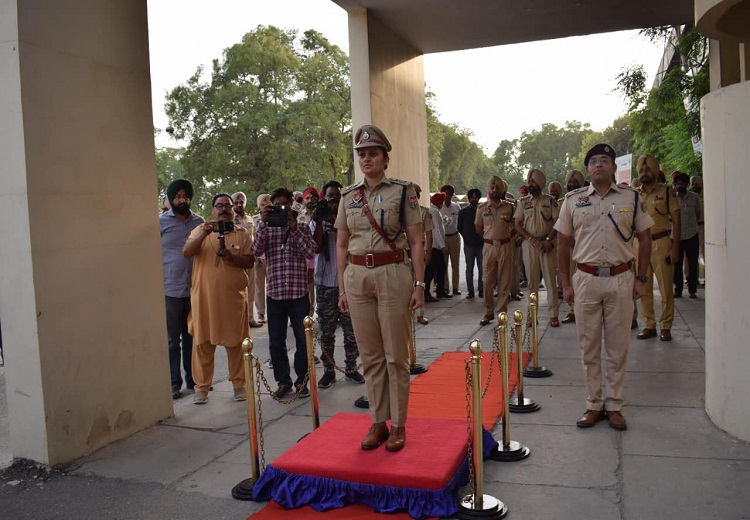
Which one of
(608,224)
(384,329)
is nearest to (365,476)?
(384,329)

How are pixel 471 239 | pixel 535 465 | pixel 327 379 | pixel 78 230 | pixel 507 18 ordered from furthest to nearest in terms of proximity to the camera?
pixel 471 239
pixel 507 18
pixel 327 379
pixel 78 230
pixel 535 465

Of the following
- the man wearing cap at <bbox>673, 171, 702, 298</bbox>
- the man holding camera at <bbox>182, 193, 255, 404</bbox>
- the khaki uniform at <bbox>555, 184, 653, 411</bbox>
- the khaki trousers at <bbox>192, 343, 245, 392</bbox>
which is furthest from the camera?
the man wearing cap at <bbox>673, 171, 702, 298</bbox>

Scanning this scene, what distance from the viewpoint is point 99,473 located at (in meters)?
5.12

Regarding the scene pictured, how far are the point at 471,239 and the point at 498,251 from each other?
11.6 ft

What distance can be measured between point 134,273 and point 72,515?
2.19 meters

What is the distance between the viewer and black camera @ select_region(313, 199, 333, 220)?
725 cm

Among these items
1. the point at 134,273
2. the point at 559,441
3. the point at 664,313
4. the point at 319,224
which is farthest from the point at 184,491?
the point at 664,313

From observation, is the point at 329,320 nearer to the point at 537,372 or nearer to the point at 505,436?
the point at 537,372

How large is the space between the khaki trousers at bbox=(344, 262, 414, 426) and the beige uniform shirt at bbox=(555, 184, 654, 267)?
163 centimetres

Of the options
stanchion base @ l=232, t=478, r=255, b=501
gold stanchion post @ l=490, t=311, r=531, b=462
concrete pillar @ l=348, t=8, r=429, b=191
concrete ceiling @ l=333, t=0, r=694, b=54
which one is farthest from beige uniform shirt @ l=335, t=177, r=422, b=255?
concrete ceiling @ l=333, t=0, r=694, b=54

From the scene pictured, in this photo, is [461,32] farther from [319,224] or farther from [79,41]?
[79,41]

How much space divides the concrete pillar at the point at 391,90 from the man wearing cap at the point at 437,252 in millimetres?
741

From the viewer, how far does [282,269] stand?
22.5 ft

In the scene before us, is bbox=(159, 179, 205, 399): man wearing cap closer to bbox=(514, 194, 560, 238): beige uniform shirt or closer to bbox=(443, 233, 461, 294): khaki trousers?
bbox=(514, 194, 560, 238): beige uniform shirt
